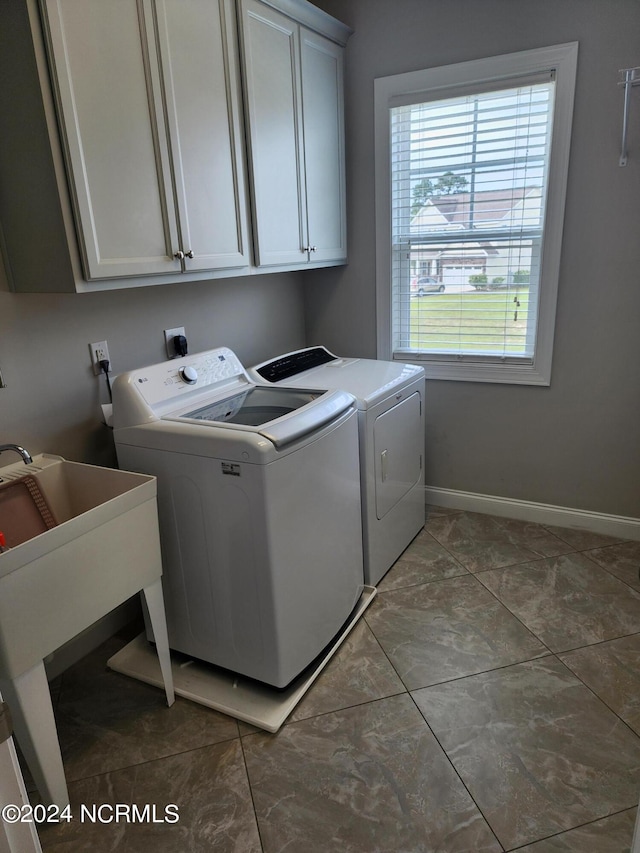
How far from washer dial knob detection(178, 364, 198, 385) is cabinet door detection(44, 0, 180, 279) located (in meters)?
0.38

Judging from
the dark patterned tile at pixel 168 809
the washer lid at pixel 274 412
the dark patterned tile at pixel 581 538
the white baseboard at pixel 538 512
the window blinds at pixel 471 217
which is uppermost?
the window blinds at pixel 471 217

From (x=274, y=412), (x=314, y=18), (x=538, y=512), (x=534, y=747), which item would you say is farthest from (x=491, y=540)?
(x=314, y=18)

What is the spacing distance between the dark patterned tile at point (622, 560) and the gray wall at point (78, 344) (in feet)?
6.57

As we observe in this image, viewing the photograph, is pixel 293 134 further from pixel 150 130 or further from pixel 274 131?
pixel 150 130

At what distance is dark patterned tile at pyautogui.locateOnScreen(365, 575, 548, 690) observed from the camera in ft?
6.57

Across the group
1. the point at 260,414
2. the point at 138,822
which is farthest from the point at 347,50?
the point at 138,822

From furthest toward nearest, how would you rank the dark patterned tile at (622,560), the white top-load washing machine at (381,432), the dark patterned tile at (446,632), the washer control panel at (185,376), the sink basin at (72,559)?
the dark patterned tile at (622,560), the white top-load washing machine at (381,432), the dark patterned tile at (446,632), the washer control panel at (185,376), the sink basin at (72,559)

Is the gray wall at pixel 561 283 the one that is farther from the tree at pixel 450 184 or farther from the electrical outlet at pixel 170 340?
the electrical outlet at pixel 170 340

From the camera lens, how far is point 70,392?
1.93 metres

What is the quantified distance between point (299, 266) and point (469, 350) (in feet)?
3.23

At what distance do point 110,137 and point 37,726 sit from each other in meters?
1.57

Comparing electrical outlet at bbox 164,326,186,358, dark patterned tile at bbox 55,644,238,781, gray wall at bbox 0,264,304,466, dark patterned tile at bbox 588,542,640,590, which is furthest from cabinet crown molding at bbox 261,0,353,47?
dark patterned tile at bbox 588,542,640,590

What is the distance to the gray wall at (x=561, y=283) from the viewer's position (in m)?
2.34

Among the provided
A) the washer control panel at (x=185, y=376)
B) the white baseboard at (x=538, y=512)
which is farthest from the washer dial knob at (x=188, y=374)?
the white baseboard at (x=538, y=512)
